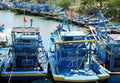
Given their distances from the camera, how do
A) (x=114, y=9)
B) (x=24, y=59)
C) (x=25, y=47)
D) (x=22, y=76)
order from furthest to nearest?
1. (x=114, y=9)
2. (x=24, y=59)
3. (x=25, y=47)
4. (x=22, y=76)

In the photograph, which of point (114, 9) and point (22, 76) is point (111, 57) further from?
point (114, 9)

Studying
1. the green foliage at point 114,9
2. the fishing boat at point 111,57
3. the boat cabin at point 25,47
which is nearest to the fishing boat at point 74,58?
the fishing boat at point 111,57

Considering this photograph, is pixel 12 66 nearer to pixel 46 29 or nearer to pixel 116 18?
pixel 46 29

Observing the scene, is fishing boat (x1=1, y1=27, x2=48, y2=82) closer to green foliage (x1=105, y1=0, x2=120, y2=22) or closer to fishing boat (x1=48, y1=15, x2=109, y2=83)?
fishing boat (x1=48, y1=15, x2=109, y2=83)

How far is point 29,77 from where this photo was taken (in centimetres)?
1695

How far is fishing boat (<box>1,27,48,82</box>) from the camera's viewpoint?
55.4 ft

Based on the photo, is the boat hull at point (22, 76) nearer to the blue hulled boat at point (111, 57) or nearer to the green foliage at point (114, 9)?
the blue hulled boat at point (111, 57)

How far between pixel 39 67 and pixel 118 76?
4148 millimetres

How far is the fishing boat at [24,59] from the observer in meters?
16.9

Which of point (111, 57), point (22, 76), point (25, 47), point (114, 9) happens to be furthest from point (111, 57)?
point (114, 9)

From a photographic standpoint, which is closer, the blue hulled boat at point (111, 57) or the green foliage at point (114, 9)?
the blue hulled boat at point (111, 57)

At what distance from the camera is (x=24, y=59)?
17.9 metres

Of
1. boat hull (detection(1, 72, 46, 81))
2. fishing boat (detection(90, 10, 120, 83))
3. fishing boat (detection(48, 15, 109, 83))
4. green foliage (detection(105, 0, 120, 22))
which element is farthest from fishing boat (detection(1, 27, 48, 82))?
green foliage (detection(105, 0, 120, 22))

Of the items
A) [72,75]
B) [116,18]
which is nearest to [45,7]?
[116,18]
